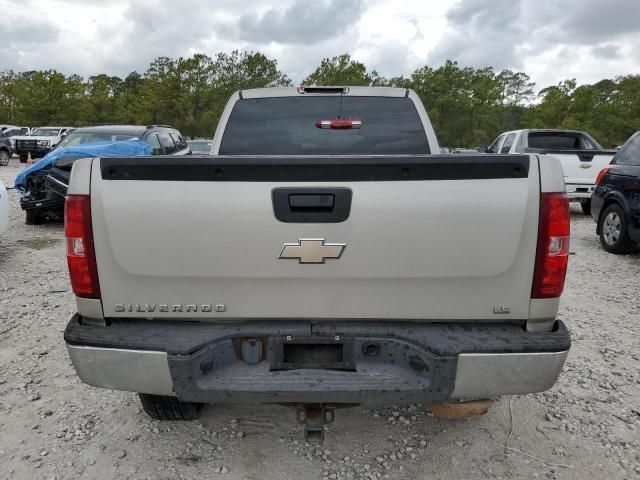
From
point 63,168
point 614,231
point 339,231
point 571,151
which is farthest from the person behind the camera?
point 571,151

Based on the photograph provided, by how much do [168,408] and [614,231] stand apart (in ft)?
23.4

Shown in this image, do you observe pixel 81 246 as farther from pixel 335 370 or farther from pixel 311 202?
pixel 335 370

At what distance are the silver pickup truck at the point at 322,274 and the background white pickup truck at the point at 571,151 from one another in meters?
7.32

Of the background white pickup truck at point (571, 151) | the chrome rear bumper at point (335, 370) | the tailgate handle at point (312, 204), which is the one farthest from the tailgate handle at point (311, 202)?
the background white pickup truck at point (571, 151)

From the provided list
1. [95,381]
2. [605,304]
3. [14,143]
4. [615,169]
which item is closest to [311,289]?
[95,381]

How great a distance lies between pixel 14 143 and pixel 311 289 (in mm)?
31218

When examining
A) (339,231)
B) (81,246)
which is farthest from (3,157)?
(339,231)

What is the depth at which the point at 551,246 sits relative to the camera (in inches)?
Result: 82.8

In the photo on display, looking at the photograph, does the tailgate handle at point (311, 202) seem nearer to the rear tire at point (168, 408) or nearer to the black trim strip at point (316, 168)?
the black trim strip at point (316, 168)

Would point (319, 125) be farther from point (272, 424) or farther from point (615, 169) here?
point (615, 169)

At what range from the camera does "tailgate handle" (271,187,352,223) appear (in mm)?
2082

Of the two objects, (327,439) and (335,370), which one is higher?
(335,370)

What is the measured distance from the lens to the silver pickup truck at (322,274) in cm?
208

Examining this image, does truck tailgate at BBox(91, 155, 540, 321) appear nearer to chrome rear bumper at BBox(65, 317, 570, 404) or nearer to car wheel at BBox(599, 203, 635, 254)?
chrome rear bumper at BBox(65, 317, 570, 404)
